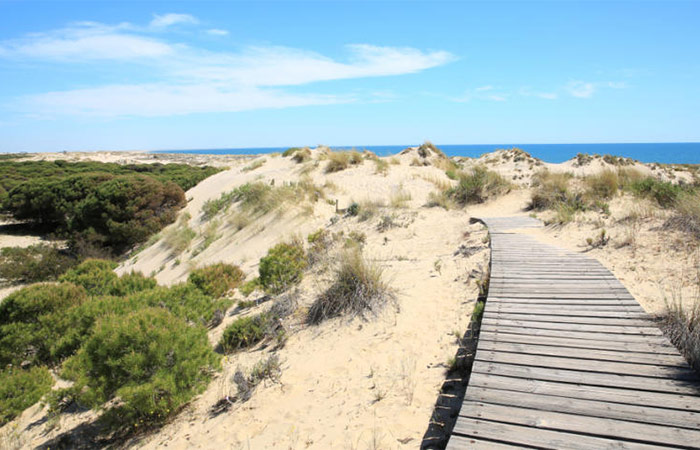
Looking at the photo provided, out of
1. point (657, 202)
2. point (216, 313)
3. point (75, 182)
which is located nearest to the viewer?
point (216, 313)

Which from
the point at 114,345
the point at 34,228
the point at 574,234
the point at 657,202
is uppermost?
the point at 657,202

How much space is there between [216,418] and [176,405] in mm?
496

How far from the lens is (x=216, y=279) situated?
8445 millimetres

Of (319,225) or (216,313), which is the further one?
(319,225)

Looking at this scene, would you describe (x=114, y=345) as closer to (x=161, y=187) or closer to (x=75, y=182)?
(x=161, y=187)

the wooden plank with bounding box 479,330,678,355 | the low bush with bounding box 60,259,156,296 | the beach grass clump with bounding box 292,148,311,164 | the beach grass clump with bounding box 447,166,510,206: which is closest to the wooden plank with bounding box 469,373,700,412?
the wooden plank with bounding box 479,330,678,355

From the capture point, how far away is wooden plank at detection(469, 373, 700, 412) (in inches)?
104

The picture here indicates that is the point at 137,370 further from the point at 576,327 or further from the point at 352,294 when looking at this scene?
the point at 576,327

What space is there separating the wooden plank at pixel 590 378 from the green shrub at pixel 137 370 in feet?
10.6

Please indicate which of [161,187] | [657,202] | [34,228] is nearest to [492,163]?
[657,202]

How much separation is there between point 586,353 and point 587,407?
83 centimetres

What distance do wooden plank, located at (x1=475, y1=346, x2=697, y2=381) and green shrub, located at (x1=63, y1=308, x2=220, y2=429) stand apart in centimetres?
325

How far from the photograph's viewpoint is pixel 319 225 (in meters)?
12.3

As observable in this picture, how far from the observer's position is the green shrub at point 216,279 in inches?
Result: 321
